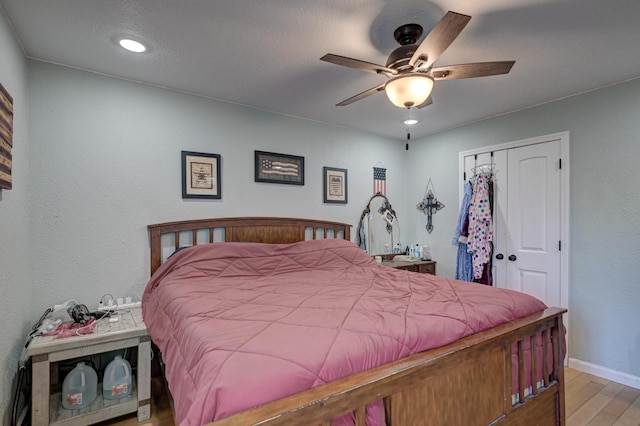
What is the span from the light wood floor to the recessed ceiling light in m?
2.40

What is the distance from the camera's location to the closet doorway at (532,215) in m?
2.94

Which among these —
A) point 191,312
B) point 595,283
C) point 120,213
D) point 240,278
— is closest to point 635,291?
point 595,283

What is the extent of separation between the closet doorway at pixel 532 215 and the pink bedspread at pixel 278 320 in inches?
59.1

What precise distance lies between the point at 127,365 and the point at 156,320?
563 millimetres

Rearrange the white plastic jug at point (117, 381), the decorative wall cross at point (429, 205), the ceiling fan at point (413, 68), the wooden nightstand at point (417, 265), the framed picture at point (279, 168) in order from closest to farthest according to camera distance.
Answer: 1. the ceiling fan at point (413, 68)
2. the white plastic jug at point (117, 381)
3. the framed picture at point (279, 168)
4. the wooden nightstand at point (417, 265)
5. the decorative wall cross at point (429, 205)

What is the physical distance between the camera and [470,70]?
5.72 ft

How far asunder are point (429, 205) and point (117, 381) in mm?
3623

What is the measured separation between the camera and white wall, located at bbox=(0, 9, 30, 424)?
1644mm

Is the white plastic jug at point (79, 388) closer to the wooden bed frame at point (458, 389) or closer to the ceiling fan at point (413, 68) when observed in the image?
the wooden bed frame at point (458, 389)

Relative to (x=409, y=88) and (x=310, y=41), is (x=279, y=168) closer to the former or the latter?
(x=310, y=41)

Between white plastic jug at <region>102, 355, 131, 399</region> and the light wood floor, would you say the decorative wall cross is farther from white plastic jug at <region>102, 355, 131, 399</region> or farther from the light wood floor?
white plastic jug at <region>102, 355, 131, 399</region>

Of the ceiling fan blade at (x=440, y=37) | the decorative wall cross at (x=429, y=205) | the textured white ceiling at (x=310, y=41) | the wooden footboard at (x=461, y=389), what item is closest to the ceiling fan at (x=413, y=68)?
the ceiling fan blade at (x=440, y=37)

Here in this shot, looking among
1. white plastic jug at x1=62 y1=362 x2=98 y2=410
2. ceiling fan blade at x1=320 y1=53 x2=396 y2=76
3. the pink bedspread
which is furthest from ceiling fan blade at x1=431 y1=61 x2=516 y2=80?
white plastic jug at x1=62 y1=362 x2=98 y2=410

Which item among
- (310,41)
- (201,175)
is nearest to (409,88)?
(310,41)
